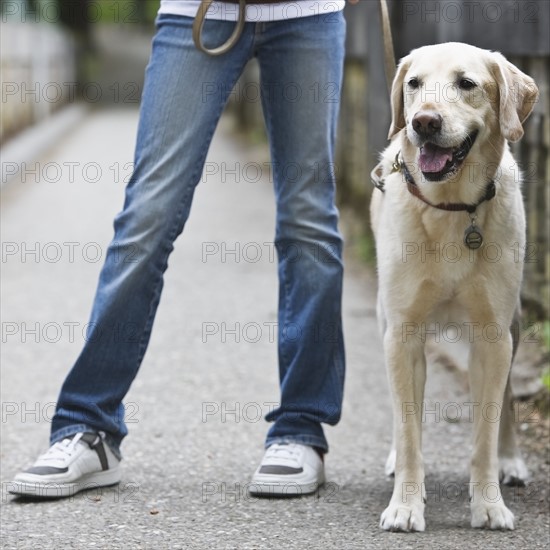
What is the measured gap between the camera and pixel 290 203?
3.70 meters

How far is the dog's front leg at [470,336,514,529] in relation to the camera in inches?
133

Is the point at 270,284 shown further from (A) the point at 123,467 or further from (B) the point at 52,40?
(B) the point at 52,40

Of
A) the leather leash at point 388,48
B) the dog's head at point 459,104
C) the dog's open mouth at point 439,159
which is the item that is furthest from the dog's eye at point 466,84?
the leather leash at point 388,48

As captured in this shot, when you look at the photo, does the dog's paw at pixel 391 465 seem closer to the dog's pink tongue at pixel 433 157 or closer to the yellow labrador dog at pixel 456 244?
the yellow labrador dog at pixel 456 244

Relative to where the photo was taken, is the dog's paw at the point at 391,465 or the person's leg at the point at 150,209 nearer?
the person's leg at the point at 150,209

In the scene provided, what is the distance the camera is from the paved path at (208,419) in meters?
3.30

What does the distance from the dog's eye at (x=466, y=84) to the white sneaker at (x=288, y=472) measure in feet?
4.13

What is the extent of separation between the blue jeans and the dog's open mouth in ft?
1.68

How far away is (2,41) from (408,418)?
10956 mm

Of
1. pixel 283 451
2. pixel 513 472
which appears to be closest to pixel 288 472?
pixel 283 451

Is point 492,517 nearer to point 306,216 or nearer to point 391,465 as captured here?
point 391,465

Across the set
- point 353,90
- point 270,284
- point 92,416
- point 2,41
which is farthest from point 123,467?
point 2,41

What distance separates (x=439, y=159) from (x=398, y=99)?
14.9 inches

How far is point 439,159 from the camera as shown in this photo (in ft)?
10.6
